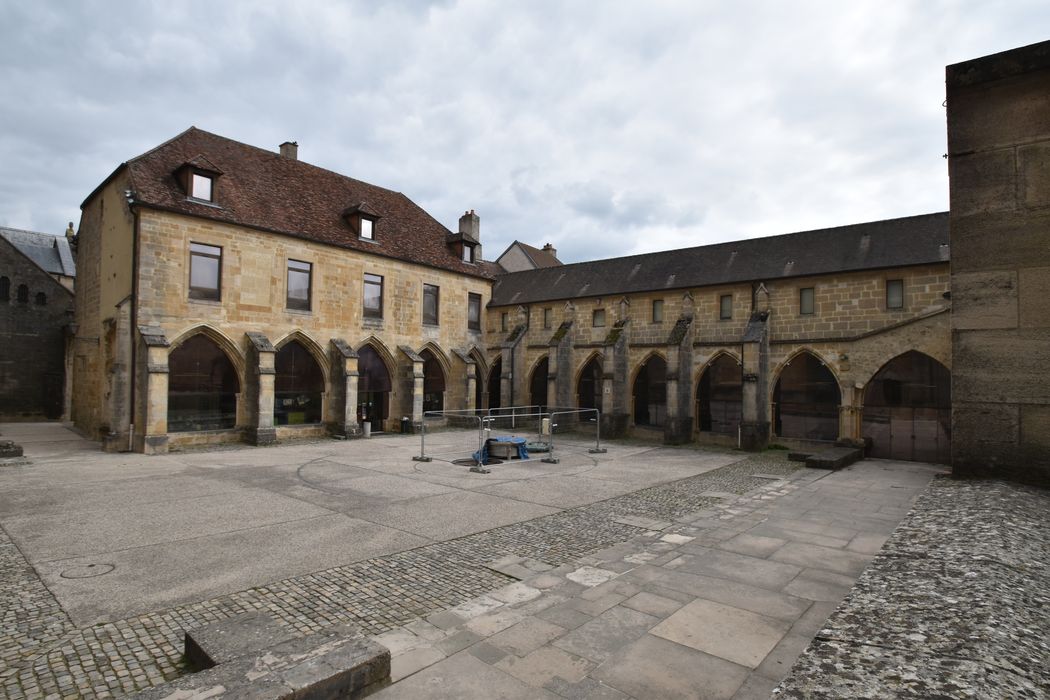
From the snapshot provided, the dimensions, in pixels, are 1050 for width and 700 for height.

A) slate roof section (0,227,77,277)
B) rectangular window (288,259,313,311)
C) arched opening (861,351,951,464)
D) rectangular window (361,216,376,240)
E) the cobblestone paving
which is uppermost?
slate roof section (0,227,77,277)

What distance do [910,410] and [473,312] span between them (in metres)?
18.4

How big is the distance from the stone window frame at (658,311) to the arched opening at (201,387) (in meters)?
15.7

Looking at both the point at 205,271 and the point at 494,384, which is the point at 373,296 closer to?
the point at 205,271

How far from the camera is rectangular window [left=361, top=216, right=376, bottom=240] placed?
23.5 metres

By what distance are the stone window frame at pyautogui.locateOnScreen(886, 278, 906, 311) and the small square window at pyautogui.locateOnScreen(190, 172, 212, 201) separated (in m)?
22.5

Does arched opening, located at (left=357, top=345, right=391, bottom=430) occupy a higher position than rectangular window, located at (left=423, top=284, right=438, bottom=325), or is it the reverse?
rectangular window, located at (left=423, top=284, right=438, bottom=325)

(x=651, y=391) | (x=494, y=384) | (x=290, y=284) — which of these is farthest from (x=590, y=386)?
(x=290, y=284)

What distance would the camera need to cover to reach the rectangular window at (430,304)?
25500mm

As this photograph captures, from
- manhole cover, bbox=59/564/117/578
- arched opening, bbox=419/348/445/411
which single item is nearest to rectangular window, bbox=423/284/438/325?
arched opening, bbox=419/348/445/411

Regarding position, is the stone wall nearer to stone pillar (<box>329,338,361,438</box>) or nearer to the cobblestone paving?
stone pillar (<box>329,338,361,438</box>)

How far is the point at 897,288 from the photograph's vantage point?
687 inches

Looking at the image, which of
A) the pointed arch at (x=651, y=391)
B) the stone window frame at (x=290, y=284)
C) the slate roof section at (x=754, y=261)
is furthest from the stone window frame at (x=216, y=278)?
the pointed arch at (x=651, y=391)

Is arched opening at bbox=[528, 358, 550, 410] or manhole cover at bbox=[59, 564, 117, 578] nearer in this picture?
manhole cover at bbox=[59, 564, 117, 578]

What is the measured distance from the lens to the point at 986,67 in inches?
388
